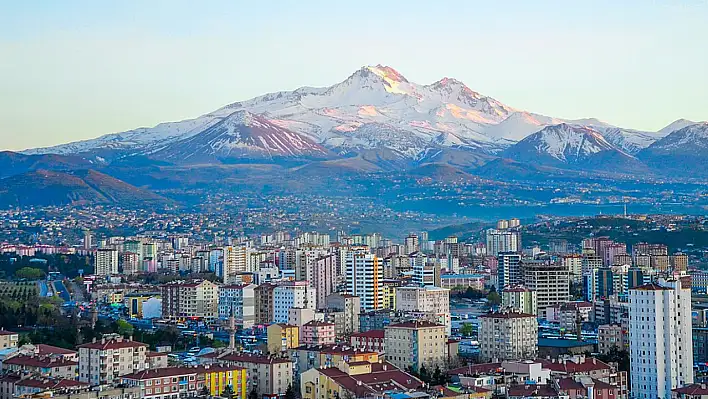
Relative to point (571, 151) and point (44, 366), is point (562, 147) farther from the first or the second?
point (44, 366)

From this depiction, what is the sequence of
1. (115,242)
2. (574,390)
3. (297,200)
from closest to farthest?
(574,390), (115,242), (297,200)

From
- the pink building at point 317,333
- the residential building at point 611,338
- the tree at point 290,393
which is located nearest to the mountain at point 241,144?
the pink building at point 317,333

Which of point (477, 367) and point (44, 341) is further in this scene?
point (44, 341)

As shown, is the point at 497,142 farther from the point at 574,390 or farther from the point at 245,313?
the point at 574,390

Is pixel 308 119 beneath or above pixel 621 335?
above

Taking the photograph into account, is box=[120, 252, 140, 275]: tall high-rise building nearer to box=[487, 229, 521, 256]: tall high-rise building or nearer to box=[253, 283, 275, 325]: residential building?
box=[487, 229, 521, 256]: tall high-rise building

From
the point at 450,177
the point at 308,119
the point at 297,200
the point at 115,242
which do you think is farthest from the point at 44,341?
the point at 308,119
